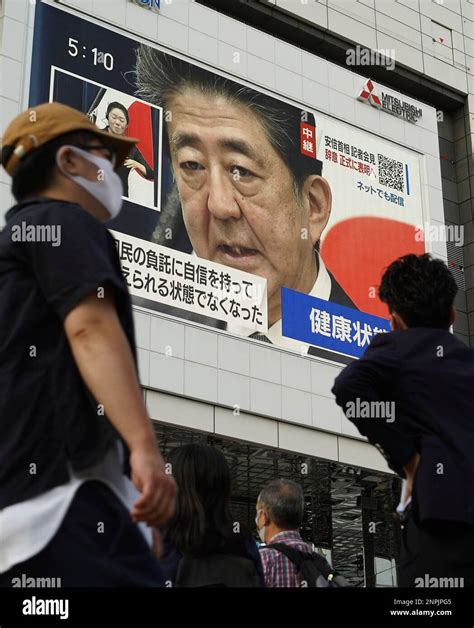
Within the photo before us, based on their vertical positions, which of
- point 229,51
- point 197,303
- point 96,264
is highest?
point 229,51

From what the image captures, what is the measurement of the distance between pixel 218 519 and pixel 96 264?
1560mm

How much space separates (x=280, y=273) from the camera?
1616cm

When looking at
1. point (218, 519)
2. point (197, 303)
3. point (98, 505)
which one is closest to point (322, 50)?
point (197, 303)

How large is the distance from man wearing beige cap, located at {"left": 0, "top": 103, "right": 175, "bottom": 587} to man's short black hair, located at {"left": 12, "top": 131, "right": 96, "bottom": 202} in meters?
0.16

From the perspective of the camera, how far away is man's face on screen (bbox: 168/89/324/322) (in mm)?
15586

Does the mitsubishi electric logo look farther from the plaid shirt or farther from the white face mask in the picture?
the white face mask

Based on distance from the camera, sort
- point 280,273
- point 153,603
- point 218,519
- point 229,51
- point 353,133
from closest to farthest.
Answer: point 153,603
point 218,519
point 280,273
point 229,51
point 353,133

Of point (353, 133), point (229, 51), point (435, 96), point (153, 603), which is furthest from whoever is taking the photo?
point (435, 96)

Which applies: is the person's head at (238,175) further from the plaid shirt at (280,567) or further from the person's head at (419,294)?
the person's head at (419,294)

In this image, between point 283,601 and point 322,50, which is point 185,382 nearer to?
point 322,50

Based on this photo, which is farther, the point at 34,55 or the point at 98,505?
the point at 34,55

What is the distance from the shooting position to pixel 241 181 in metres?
16.0

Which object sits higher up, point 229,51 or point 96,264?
point 229,51
